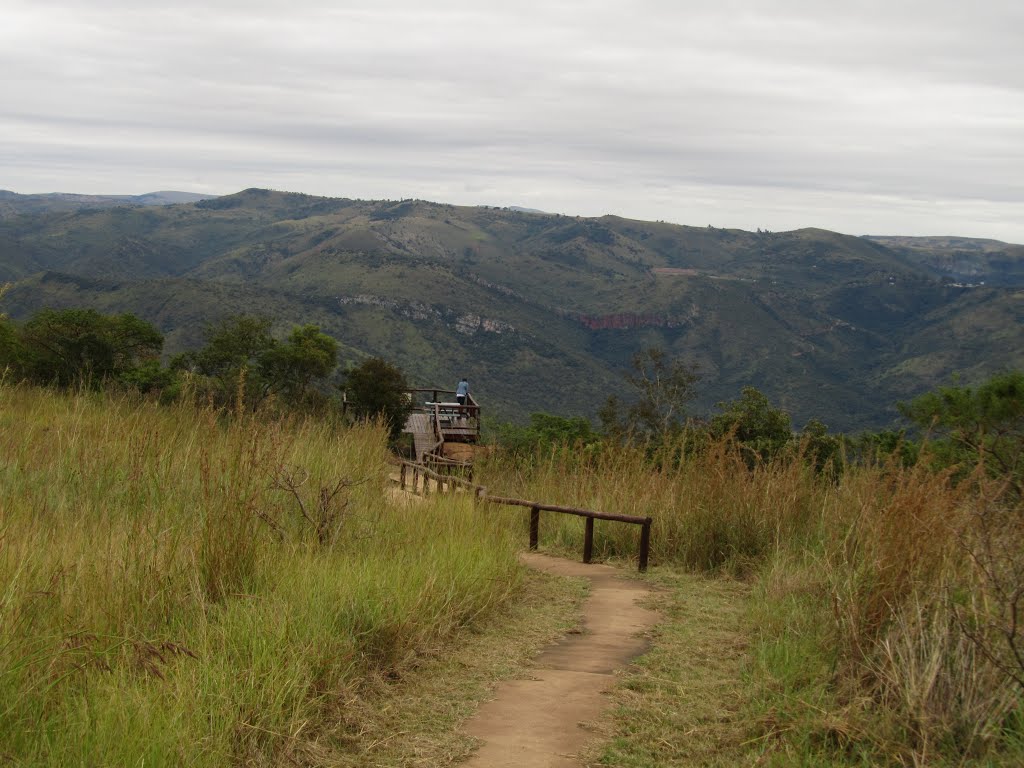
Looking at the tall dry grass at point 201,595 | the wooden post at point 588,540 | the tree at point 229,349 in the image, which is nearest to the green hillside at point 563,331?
the tree at point 229,349

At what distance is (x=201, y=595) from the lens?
4.23 metres

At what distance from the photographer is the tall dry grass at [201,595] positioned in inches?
129

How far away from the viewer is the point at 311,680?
12.9 ft

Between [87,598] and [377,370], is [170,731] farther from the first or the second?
[377,370]

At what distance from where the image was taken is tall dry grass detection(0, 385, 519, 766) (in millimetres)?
3270

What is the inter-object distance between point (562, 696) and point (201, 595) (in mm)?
1821

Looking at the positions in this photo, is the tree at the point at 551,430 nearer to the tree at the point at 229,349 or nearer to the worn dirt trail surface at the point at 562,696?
the tree at the point at 229,349

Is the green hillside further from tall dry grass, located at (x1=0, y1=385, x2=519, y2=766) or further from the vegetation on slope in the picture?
the vegetation on slope

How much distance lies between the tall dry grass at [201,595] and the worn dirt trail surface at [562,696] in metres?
0.58

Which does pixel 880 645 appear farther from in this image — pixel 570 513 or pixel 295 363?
pixel 295 363

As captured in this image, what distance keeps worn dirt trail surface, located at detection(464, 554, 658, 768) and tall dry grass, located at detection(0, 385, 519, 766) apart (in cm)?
Answer: 58

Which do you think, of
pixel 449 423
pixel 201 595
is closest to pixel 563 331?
pixel 449 423

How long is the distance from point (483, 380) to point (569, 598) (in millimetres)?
119184

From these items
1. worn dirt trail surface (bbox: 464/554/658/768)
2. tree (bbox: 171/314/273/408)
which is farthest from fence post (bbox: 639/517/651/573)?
→ tree (bbox: 171/314/273/408)
